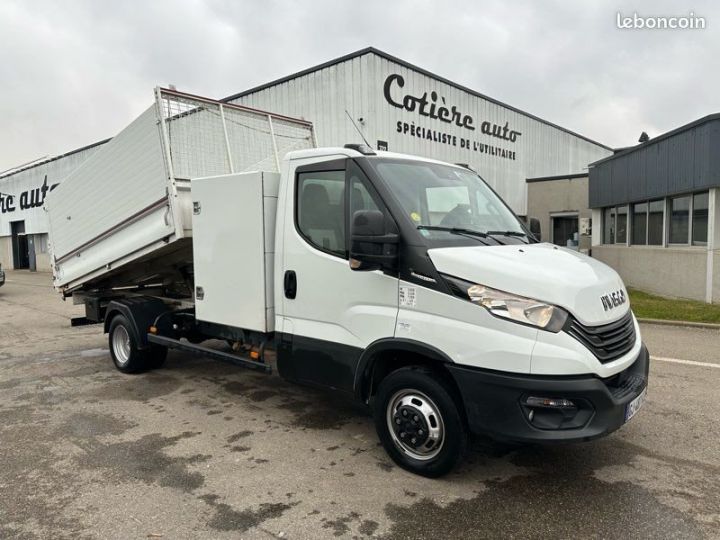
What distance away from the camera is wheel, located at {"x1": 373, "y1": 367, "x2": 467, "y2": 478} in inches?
142

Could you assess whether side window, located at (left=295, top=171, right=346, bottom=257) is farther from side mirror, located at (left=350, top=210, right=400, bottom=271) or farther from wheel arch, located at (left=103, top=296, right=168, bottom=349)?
wheel arch, located at (left=103, top=296, right=168, bottom=349)

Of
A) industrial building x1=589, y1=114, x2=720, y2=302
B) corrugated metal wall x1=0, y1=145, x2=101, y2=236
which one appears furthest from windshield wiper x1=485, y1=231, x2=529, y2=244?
corrugated metal wall x1=0, y1=145, x2=101, y2=236

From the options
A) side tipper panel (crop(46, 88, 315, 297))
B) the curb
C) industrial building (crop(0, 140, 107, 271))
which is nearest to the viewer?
side tipper panel (crop(46, 88, 315, 297))

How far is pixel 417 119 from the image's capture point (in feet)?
58.7

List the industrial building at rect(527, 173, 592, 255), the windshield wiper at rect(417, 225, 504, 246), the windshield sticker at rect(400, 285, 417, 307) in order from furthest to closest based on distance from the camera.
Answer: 1. the industrial building at rect(527, 173, 592, 255)
2. the windshield wiper at rect(417, 225, 504, 246)
3. the windshield sticker at rect(400, 285, 417, 307)

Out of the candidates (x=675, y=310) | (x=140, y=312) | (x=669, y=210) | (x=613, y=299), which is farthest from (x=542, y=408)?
(x=669, y=210)

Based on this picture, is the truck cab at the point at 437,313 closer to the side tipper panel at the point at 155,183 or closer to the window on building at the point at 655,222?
the side tipper panel at the point at 155,183

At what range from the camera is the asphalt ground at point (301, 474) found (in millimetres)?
3271

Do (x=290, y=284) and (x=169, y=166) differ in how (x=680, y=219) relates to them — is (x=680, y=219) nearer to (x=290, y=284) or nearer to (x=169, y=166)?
(x=290, y=284)

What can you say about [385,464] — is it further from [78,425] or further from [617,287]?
[78,425]

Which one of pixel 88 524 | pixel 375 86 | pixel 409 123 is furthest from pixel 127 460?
pixel 409 123

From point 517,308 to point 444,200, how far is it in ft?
4.18

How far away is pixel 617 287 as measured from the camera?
3.92m

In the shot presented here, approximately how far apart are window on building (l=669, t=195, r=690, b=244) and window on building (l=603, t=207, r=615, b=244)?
4.36 metres
